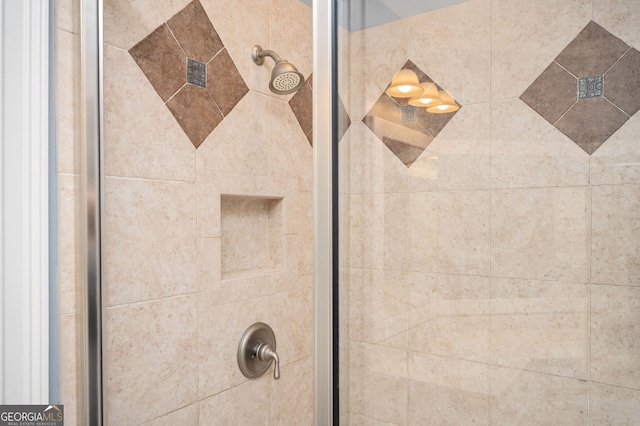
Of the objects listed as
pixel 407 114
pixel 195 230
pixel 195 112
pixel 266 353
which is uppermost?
pixel 195 112

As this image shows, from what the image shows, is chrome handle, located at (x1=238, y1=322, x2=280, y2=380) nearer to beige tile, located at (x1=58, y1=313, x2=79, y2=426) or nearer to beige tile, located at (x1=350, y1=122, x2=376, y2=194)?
beige tile, located at (x1=58, y1=313, x2=79, y2=426)

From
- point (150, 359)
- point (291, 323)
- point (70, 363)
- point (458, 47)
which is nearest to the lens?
point (458, 47)

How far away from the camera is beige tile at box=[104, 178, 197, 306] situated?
96 centimetres

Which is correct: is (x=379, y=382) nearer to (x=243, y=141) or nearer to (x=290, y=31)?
(x=243, y=141)

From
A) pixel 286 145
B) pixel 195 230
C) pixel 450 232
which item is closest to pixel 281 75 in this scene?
pixel 286 145

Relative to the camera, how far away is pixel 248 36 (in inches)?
47.2

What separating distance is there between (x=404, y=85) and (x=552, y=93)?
0.21 meters

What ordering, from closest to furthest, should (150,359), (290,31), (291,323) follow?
(150,359) < (290,31) < (291,323)

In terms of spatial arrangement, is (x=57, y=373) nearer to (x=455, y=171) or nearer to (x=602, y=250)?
(x=455, y=171)

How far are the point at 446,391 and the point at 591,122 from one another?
1.39 ft

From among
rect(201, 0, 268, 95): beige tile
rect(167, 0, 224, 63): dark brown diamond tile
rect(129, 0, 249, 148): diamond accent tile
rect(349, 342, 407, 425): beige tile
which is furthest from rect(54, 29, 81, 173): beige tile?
rect(349, 342, 407, 425): beige tile

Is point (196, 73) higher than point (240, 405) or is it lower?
higher

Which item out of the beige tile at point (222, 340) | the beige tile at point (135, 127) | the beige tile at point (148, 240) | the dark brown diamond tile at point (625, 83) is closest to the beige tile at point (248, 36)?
the beige tile at point (135, 127)

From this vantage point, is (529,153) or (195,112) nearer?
(529,153)
